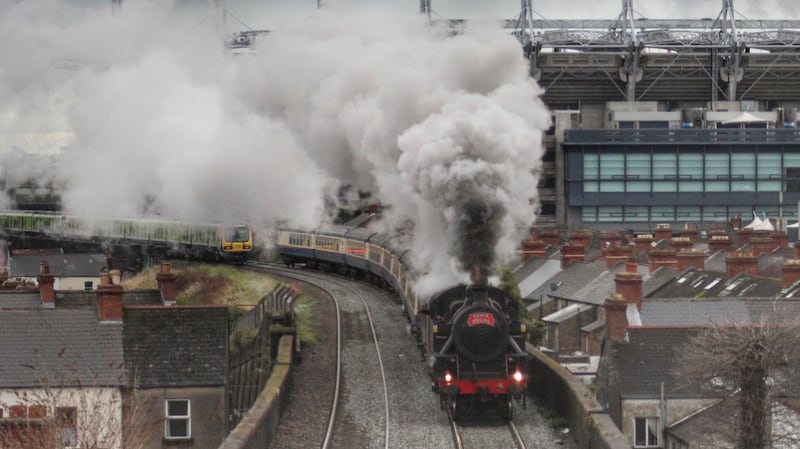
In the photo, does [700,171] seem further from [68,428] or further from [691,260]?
[68,428]

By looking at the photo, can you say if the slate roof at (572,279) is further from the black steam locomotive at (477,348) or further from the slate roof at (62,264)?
the slate roof at (62,264)

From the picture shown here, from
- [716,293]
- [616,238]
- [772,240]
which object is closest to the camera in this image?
[716,293]

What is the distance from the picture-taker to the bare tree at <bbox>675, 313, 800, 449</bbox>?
18.1 meters

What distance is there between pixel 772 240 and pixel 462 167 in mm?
18360

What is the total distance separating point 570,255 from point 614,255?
4089 mm

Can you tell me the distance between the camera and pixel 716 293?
29547 mm

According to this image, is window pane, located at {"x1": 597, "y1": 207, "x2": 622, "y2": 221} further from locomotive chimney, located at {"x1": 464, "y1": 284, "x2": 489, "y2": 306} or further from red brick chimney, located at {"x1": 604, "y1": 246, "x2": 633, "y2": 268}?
locomotive chimney, located at {"x1": 464, "y1": 284, "x2": 489, "y2": 306}

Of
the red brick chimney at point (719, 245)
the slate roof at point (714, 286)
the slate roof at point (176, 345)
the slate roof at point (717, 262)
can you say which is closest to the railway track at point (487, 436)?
the slate roof at point (176, 345)

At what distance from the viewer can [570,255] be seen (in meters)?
39.1

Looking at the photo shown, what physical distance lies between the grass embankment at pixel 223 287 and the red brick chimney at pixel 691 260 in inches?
393

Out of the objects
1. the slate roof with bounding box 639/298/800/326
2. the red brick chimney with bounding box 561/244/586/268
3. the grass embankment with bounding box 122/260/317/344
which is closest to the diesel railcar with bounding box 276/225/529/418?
the slate roof with bounding box 639/298/800/326

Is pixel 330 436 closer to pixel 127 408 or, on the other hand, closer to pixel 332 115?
pixel 127 408

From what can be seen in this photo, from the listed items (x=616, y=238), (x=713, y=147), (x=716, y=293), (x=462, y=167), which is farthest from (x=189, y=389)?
(x=713, y=147)

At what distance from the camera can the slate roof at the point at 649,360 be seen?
21484 millimetres
